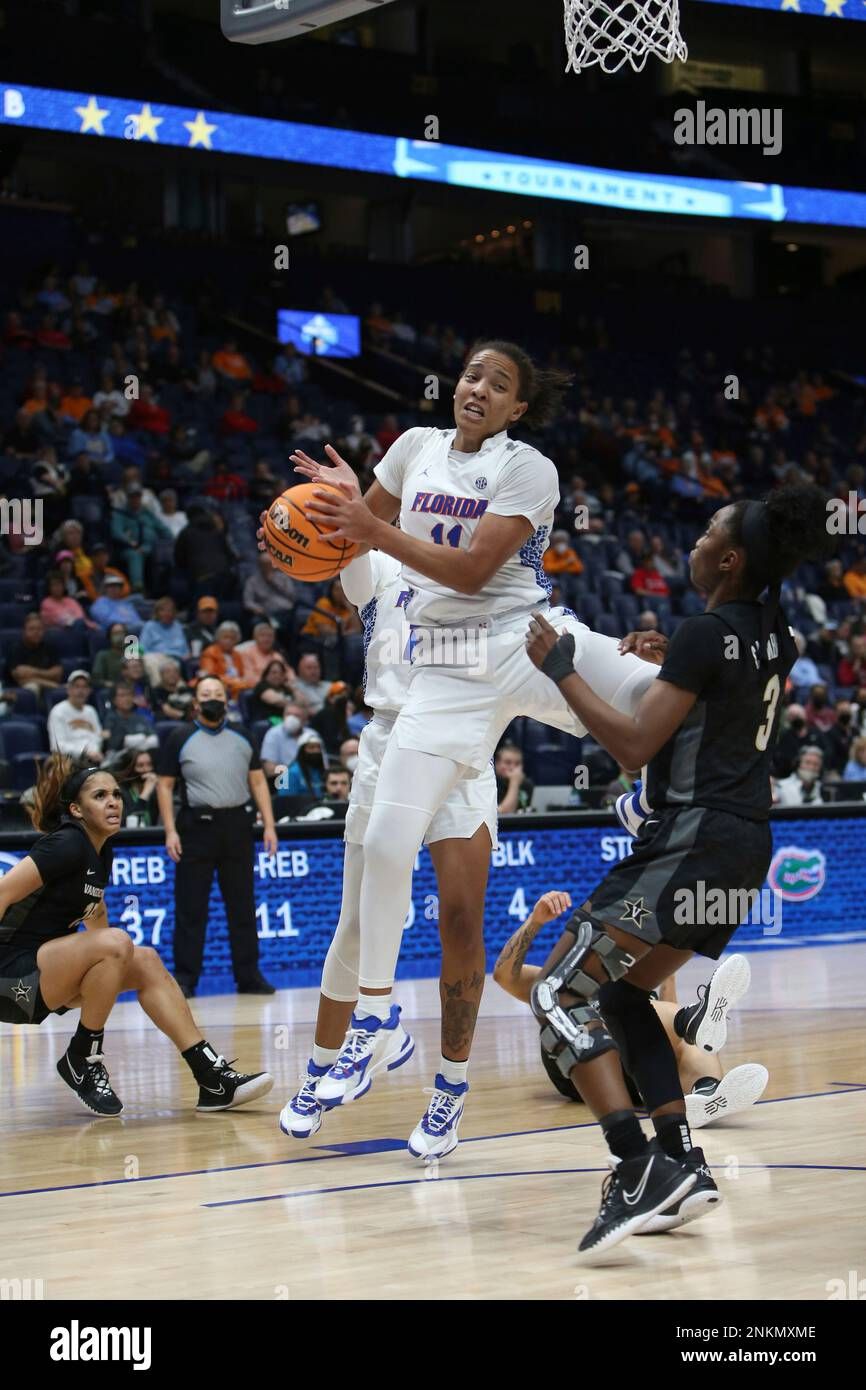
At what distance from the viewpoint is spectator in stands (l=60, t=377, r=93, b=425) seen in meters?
16.1

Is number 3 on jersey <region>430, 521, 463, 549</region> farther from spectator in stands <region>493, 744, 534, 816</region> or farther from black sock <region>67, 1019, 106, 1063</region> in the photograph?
spectator in stands <region>493, 744, 534, 816</region>

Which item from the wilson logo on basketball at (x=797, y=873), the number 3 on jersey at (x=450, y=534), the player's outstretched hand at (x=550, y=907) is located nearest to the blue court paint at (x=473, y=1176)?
the player's outstretched hand at (x=550, y=907)

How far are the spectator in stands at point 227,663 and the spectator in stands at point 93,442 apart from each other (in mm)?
3309

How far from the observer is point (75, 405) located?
1617 cm

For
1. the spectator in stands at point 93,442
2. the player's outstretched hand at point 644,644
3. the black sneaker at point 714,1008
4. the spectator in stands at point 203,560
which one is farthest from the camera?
the spectator in stands at point 93,442

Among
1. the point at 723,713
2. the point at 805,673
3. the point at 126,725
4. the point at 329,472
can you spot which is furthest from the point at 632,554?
the point at 723,713

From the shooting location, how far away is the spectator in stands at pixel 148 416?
1644 centimetres

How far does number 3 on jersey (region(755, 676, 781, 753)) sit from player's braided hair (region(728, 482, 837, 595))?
22 cm

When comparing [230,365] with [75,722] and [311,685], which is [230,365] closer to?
[311,685]

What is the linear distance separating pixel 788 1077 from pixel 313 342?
1523cm

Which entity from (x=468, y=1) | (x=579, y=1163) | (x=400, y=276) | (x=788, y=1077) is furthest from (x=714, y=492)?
(x=579, y=1163)

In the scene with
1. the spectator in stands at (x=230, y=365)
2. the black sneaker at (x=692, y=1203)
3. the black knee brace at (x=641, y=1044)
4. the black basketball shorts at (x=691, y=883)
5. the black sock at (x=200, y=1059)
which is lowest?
the black sock at (x=200, y=1059)

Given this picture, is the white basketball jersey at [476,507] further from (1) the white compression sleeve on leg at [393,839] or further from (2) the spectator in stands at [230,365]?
(2) the spectator in stands at [230,365]

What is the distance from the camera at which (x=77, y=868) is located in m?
5.99
